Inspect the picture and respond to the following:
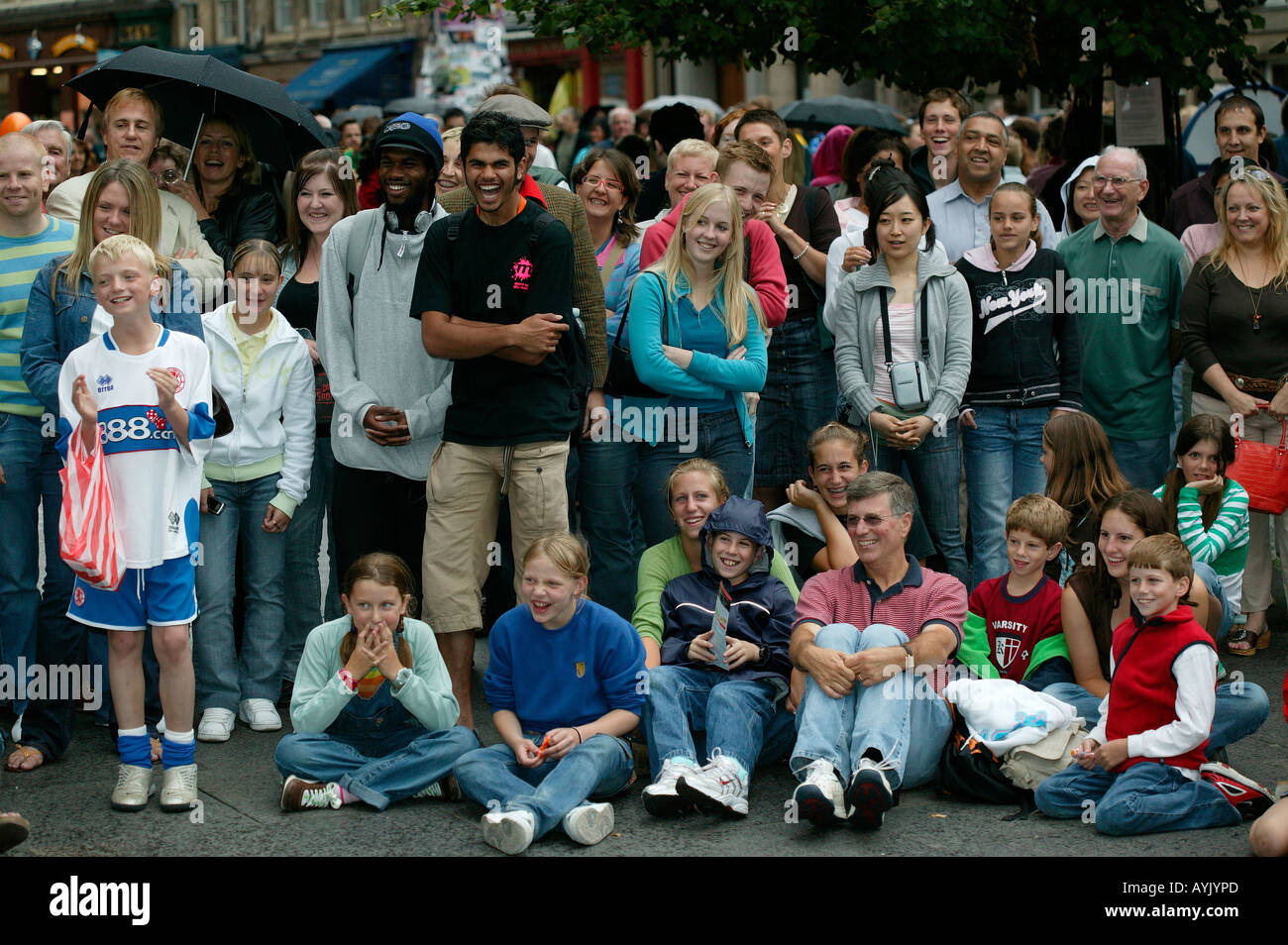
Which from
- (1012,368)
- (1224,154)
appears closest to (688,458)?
(1012,368)

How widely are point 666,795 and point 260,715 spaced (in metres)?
1.96

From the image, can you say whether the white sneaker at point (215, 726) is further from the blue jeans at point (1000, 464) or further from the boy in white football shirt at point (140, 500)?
the blue jeans at point (1000, 464)

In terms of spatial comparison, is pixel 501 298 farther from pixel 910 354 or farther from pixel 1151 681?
pixel 1151 681

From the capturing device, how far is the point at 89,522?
16.7 ft

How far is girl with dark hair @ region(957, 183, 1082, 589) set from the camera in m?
7.05

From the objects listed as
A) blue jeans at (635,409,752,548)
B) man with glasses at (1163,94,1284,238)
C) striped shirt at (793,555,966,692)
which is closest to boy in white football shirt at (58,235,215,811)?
blue jeans at (635,409,752,548)

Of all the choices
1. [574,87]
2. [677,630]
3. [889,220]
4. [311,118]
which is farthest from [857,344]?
[574,87]

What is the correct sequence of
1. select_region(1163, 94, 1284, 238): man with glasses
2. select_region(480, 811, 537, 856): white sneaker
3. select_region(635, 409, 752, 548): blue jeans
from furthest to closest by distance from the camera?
select_region(1163, 94, 1284, 238): man with glasses
select_region(635, 409, 752, 548): blue jeans
select_region(480, 811, 537, 856): white sneaker

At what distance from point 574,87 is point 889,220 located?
30.6 meters

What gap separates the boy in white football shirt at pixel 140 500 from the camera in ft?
17.1

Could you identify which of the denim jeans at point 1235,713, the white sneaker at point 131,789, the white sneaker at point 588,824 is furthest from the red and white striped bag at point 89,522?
the denim jeans at point 1235,713

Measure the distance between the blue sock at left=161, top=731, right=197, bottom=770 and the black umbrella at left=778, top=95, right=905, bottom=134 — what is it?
33.7 feet

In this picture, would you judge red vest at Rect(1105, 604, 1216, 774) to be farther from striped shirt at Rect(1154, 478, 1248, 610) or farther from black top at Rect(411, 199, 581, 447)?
black top at Rect(411, 199, 581, 447)

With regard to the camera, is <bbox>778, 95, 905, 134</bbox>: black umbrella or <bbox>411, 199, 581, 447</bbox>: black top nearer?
<bbox>411, 199, 581, 447</bbox>: black top
